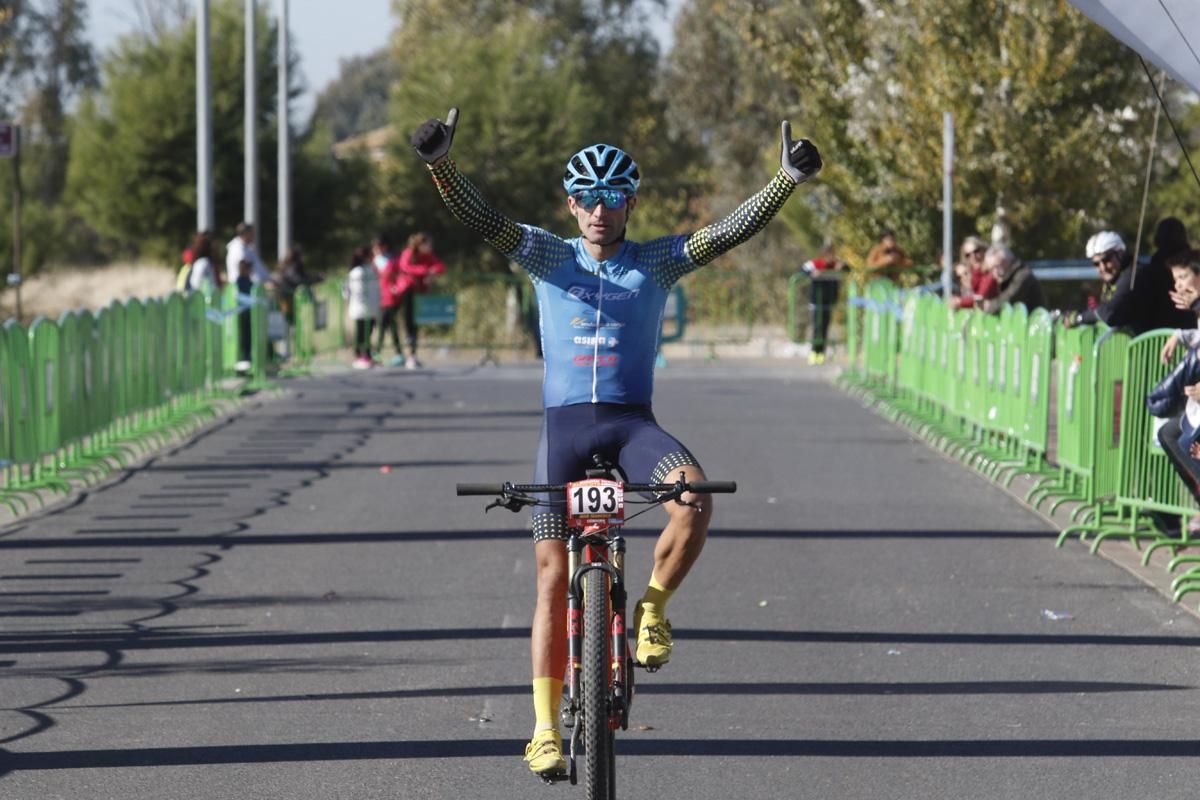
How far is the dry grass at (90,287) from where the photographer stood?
60.6 m

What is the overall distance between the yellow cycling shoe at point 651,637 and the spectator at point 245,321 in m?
18.5

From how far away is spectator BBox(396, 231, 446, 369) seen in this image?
33.6m

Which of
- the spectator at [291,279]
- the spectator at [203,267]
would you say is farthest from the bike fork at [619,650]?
the spectator at [291,279]

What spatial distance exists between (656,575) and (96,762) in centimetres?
201

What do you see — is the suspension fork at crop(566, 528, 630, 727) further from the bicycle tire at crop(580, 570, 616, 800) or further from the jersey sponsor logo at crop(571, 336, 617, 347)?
the jersey sponsor logo at crop(571, 336, 617, 347)

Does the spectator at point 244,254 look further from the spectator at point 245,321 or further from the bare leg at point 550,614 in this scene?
the bare leg at point 550,614

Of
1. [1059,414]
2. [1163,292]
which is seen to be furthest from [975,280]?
[1163,292]

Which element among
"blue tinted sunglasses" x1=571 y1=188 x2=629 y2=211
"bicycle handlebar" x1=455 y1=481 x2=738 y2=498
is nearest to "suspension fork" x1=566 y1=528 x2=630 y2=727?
"bicycle handlebar" x1=455 y1=481 x2=738 y2=498

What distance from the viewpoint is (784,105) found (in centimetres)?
5909

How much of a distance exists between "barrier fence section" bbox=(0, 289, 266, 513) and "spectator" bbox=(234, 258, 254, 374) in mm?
755

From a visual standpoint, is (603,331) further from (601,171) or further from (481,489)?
(481,489)

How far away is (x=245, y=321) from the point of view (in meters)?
26.3

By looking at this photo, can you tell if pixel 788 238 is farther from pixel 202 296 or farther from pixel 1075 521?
pixel 1075 521

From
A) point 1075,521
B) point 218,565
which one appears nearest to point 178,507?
point 218,565
